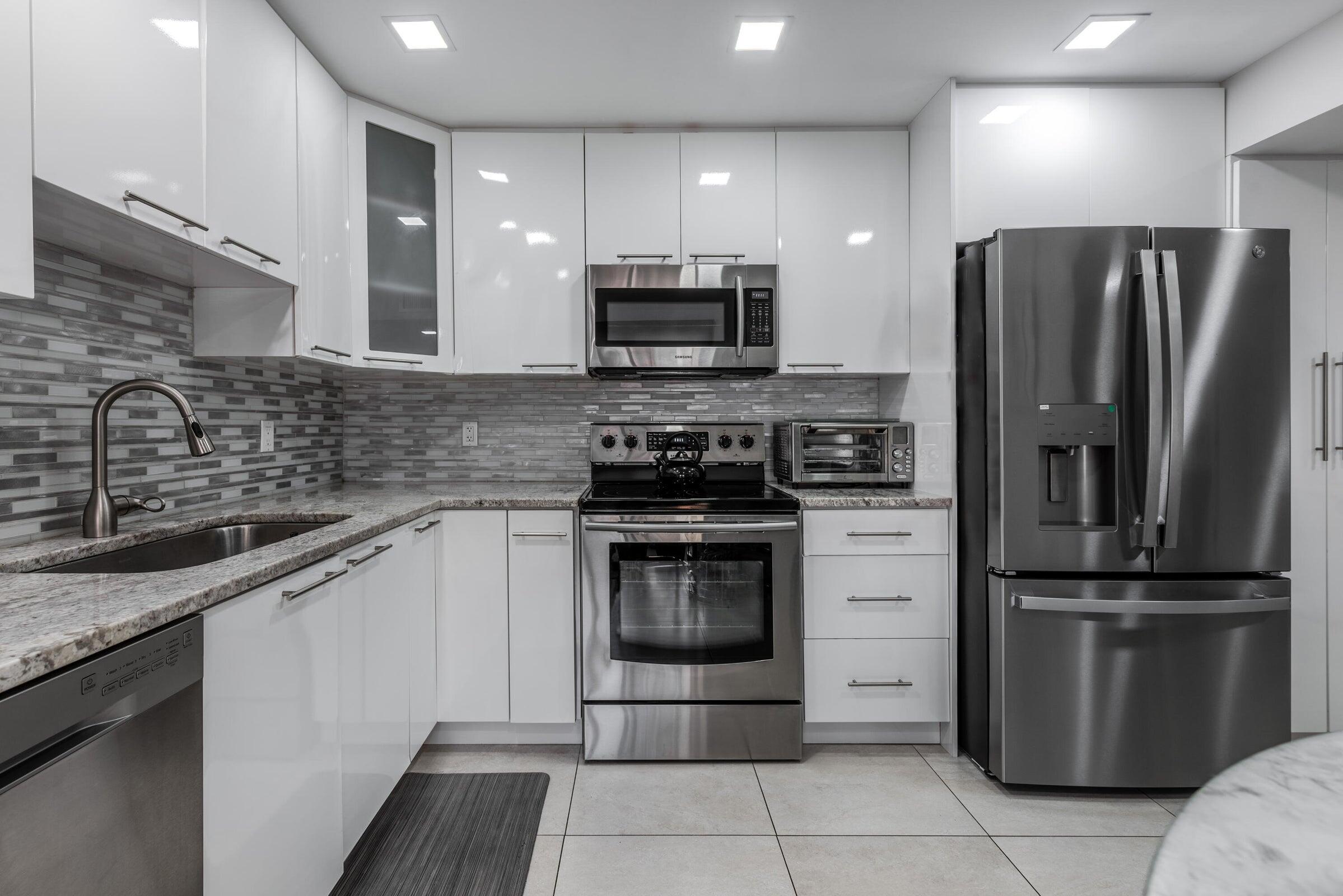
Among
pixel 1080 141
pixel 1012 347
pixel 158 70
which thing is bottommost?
pixel 1012 347

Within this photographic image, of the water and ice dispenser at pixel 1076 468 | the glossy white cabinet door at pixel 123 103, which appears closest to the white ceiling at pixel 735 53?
the glossy white cabinet door at pixel 123 103

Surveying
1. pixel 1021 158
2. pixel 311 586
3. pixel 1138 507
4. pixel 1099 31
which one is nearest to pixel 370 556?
pixel 311 586

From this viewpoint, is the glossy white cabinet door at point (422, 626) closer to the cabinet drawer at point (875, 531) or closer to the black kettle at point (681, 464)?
the black kettle at point (681, 464)

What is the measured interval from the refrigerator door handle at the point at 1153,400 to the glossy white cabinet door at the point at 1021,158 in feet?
1.61

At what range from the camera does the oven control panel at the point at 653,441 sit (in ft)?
9.37

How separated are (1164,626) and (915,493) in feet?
2.76

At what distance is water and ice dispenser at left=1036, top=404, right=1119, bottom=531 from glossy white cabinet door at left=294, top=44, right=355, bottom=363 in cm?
229

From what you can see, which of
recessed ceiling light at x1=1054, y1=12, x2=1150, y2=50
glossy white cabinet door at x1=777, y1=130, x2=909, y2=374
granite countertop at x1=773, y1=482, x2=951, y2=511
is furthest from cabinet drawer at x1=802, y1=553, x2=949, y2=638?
recessed ceiling light at x1=1054, y1=12, x2=1150, y2=50

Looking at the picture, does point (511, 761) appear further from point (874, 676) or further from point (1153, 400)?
point (1153, 400)

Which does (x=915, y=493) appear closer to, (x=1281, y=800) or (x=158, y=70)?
(x=1281, y=800)

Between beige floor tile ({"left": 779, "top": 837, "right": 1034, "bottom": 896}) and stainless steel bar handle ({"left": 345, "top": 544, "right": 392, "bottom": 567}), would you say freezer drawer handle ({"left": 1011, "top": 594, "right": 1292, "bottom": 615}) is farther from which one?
stainless steel bar handle ({"left": 345, "top": 544, "right": 392, "bottom": 567})

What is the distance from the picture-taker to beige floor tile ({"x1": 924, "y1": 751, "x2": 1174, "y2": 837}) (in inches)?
74.8

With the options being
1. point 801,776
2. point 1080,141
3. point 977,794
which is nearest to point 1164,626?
point 977,794

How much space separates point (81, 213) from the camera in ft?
4.21
